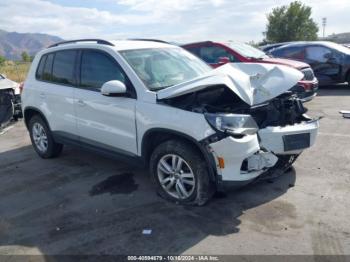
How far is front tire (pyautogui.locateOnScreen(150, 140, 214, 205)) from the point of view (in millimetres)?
4027

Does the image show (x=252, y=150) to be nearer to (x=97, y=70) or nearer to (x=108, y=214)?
(x=108, y=214)

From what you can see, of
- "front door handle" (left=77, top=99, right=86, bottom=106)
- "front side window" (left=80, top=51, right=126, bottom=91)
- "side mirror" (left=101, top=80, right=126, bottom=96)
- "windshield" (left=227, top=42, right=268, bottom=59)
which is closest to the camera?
"side mirror" (left=101, top=80, right=126, bottom=96)

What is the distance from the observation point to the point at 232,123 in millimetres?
3840

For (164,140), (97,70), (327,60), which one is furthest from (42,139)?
(327,60)

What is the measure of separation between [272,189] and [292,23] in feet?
190

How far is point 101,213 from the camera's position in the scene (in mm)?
4277

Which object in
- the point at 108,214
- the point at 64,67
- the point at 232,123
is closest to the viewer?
the point at 232,123

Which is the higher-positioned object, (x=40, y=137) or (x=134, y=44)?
(x=134, y=44)

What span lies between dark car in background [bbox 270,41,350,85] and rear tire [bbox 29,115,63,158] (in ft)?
28.9

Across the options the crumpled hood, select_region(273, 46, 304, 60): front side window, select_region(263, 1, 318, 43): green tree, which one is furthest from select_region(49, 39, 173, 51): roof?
select_region(263, 1, 318, 43): green tree

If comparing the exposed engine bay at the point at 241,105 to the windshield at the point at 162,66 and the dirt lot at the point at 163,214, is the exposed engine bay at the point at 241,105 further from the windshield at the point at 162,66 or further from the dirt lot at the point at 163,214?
the dirt lot at the point at 163,214

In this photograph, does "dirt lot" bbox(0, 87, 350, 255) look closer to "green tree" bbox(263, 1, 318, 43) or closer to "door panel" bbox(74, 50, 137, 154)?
"door panel" bbox(74, 50, 137, 154)

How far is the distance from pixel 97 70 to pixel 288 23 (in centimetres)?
5750

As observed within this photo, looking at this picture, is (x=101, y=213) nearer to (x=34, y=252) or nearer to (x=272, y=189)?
(x=34, y=252)
